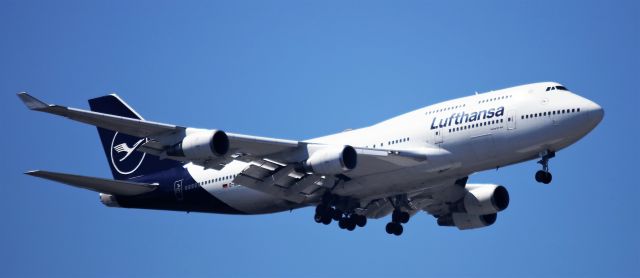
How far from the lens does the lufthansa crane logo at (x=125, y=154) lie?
62.8 m

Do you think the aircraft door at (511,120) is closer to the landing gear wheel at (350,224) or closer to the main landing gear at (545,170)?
the main landing gear at (545,170)

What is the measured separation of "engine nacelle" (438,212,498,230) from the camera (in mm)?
62156

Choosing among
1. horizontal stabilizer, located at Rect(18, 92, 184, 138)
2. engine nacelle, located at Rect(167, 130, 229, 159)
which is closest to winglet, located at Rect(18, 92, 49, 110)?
horizontal stabilizer, located at Rect(18, 92, 184, 138)

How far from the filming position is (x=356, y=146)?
5672cm

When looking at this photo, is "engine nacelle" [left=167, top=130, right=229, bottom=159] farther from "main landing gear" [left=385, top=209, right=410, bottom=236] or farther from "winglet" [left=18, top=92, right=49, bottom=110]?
"main landing gear" [left=385, top=209, right=410, bottom=236]

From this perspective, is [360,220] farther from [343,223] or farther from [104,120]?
[104,120]

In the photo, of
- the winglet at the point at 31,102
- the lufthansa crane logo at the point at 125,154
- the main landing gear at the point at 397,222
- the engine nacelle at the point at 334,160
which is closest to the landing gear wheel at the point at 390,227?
the main landing gear at the point at 397,222

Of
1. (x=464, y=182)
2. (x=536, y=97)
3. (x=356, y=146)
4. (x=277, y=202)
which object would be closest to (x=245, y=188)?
(x=277, y=202)

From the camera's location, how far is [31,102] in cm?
4644

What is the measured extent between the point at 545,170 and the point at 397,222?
9.69 meters

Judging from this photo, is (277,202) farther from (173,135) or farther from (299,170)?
(173,135)

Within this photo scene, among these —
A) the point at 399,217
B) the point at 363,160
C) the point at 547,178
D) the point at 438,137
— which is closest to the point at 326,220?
the point at 363,160

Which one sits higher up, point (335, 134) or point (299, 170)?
point (335, 134)

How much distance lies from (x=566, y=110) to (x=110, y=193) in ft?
76.7
